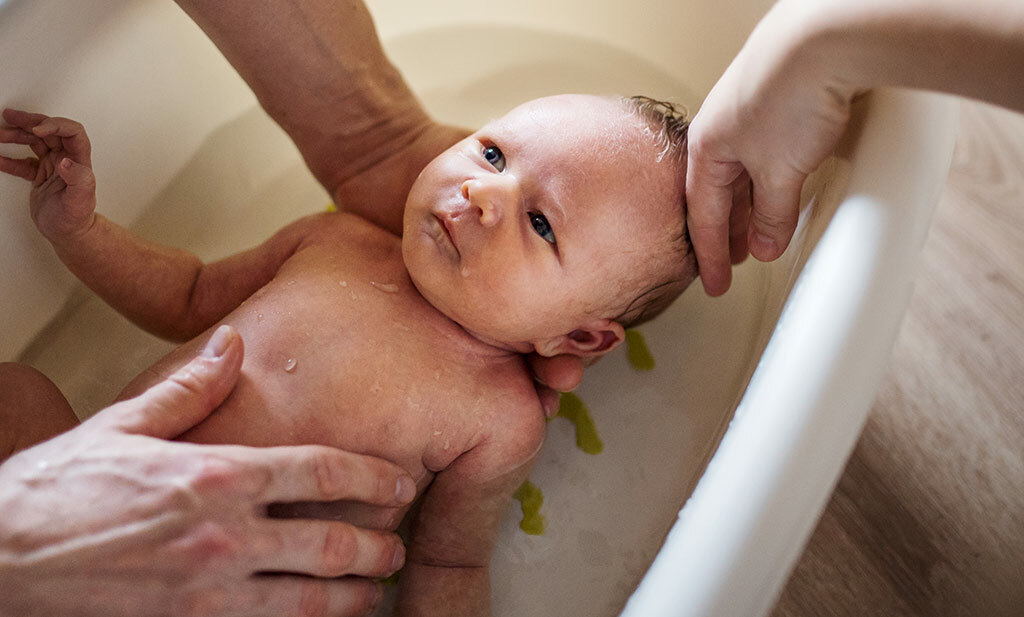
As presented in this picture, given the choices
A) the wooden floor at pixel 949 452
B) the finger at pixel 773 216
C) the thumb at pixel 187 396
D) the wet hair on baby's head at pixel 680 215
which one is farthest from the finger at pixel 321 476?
the wooden floor at pixel 949 452

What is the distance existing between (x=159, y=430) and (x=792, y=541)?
1.90 feet

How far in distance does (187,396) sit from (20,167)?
0.41m

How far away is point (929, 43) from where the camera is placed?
605 millimetres

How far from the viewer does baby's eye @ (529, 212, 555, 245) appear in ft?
2.97

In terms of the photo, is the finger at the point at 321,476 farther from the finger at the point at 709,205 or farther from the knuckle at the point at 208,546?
the finger at the point at 709,205

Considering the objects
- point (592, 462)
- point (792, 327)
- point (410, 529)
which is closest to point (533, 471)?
point (592, 462)

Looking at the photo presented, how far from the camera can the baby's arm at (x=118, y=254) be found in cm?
96

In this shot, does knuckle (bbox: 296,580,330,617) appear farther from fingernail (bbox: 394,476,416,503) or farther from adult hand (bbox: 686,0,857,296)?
adult hand (bbox: 686,0,857,296)

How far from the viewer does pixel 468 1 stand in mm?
1459

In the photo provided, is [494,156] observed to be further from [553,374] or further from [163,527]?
[163,527]

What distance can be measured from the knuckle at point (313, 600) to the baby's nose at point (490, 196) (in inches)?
15.5

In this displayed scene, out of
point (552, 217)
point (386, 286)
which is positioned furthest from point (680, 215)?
point (386, 286)

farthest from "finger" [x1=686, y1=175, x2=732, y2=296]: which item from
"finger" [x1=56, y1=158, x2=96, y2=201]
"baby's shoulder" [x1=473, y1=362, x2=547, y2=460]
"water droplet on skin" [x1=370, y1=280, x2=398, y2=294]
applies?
"finger" [x1=56, y1=158, x2=96, y2=201]

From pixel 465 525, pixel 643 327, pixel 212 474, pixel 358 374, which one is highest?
pixel 212 474
